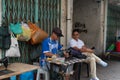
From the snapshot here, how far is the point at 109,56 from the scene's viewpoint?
34.0ft

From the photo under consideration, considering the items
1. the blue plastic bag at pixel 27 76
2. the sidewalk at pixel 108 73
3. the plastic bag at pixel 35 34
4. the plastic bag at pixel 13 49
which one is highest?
the plastic bag at pixel 35 34

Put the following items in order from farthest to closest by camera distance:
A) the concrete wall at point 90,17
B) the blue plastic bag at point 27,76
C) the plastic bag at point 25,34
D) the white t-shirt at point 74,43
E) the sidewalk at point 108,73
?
the concrete wall at point 90,17 < the sidewalk at point 108,73 < the white t-shirt at point 74,43 < the plastic bag at point 25,34 < the blue plastic bag at point 27,76

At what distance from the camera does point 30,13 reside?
17.9ft

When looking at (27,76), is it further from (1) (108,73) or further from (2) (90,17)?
(2) (90,17)

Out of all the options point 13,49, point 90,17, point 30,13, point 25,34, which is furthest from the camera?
point 90,17

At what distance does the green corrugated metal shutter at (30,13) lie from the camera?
491 centimetres

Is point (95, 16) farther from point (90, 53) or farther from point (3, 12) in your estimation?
point (3, 12)

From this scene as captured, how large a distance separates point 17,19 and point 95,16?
5.48 m

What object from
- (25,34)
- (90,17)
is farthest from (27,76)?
(90,17)

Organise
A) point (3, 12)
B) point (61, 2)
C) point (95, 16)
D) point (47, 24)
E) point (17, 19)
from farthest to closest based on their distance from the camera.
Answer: point (95, 16) → point (61, 2) → point (47, 24) → point (17, 19) → point (3, 12)

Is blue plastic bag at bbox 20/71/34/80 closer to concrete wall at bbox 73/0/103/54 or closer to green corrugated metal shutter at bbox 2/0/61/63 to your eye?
green corrugated metal shutter at bbox 2/0/61/63

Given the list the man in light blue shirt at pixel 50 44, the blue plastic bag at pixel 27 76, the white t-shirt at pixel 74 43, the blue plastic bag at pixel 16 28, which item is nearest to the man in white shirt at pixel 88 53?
the white t-shirt at pixel 74 43

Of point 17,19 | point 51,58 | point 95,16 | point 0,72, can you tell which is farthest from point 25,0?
point 95,16

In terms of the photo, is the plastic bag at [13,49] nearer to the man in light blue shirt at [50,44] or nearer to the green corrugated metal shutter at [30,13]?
the green corrugated metal shutter at [30,13]
